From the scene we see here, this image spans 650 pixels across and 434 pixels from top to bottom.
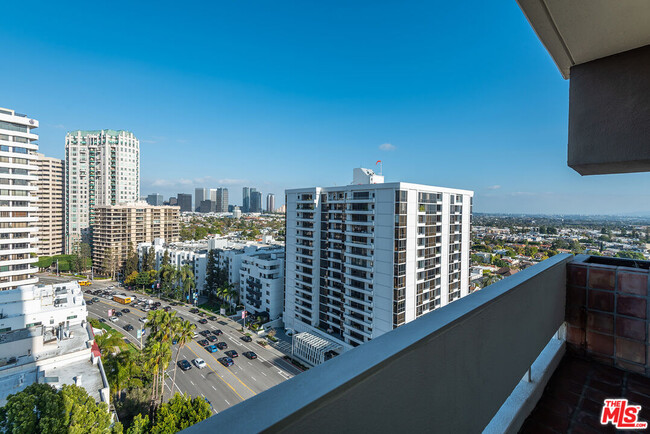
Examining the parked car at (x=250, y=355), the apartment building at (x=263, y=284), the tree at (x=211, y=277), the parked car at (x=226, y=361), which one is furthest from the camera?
the tree at (x=211, y=277)

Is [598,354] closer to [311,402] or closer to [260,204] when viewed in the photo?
[311,402]

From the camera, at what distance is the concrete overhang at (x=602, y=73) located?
1.17 metres

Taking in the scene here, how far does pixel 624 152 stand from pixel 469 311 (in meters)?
1.35

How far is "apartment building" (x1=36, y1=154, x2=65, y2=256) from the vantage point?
37.0m

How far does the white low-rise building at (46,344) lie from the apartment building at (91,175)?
101 ft

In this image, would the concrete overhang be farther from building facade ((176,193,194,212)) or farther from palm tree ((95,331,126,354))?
building facade ((176,193,194,212))

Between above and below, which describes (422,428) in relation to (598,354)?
above

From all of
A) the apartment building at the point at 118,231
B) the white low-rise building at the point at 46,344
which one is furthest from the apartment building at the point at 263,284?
the apartment building at the point at 118,231

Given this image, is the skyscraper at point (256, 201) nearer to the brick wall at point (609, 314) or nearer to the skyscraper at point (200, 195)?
the skyscraper at point (200, 195)

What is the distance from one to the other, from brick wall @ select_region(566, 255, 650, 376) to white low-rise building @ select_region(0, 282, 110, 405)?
10.4 metres

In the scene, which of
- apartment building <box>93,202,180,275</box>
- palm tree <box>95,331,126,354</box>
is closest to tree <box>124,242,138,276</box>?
apartment building <box>93,202,180,275</box>

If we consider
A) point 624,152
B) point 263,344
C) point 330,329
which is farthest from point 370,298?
point 624,152

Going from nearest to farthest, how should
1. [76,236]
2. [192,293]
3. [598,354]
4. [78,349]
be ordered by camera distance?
[598,354] < [78,349] < [192,293] < [76,236]

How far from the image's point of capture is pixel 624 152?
4.91 ft
